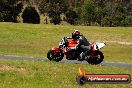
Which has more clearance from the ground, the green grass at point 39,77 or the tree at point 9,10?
the green grass at point 39,77

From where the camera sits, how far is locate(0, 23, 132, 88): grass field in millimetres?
16688

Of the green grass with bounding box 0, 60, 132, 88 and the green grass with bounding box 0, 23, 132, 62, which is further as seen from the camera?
the green grass with bounding box 0, 23, 132, 62

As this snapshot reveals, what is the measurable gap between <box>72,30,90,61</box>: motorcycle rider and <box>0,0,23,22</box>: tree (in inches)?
2269

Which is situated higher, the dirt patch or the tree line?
the dirt patch

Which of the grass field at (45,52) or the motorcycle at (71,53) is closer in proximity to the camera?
the grass field at (45,52)

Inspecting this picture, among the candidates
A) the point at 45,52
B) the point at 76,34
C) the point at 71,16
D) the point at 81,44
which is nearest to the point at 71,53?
the point at 81,44

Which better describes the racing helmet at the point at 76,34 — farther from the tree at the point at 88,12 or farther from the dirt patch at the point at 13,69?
the tree at the point at 88,12

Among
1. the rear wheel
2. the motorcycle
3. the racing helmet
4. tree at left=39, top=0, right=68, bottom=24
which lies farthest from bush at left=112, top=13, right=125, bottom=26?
the racing helmet

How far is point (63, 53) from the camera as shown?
26.8m

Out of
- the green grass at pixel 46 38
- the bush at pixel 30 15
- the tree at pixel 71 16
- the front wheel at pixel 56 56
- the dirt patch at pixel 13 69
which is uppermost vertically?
the dirt patch at pixel 13 69

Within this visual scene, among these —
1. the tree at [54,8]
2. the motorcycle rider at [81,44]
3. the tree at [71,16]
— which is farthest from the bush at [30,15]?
the motorcycle rider at [81,44]

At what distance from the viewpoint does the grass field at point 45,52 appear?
1669 cm

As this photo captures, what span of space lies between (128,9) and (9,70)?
89.9 meters

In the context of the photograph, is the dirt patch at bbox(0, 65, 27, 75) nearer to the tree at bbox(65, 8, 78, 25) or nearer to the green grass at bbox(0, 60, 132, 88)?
the green grass at bbox(0, 60, 132, 88)
